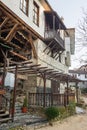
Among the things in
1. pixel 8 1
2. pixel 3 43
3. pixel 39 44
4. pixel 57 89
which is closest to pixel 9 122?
pixel 3 43

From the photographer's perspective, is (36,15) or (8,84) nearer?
(8,84)

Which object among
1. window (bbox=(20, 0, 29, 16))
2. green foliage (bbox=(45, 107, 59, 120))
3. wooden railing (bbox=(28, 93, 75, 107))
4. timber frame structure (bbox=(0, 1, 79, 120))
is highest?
window (bbox=(20, 0, 29, 16))

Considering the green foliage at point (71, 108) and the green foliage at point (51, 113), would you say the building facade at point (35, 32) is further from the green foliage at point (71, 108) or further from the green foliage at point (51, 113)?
the green foliage at point (51, 113)

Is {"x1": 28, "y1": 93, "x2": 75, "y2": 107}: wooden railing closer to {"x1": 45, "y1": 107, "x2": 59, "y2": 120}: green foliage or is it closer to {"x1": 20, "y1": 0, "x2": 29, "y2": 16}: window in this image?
{"x1": 45, "y1": 107, "x2": 59, "y2": 120}: green foliage

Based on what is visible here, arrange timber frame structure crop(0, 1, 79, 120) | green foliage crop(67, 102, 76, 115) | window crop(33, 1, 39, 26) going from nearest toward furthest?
timber frame structure crop(0, 1, 79, 120) → green foliage crop(67, 102, 76, 115) → window crop(33, 1, 39, 26)

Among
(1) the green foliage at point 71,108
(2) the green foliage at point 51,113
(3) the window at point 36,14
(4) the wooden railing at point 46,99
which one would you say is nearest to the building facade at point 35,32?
(3) the window at point 36,14

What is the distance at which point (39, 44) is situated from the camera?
22641 mm

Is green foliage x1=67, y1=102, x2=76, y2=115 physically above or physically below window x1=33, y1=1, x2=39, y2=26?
below

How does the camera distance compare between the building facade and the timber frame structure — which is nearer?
the timber frame structure

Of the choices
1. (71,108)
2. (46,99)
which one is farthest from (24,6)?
(71,108)

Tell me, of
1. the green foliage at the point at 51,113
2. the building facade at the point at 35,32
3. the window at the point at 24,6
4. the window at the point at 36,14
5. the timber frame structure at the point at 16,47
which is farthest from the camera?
the window at the point at 36,14

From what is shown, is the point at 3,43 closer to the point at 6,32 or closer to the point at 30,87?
the point at 6,32

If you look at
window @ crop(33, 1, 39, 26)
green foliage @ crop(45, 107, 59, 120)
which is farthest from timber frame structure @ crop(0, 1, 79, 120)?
green foliage @ crop(45, 107, 59, 120)

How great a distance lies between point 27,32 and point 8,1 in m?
3.36
